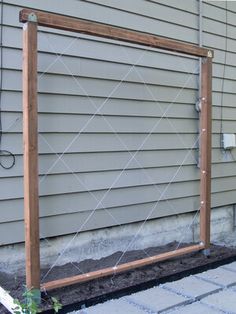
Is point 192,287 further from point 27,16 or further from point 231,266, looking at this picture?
point 27,16

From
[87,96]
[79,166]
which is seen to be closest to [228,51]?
[87,96]

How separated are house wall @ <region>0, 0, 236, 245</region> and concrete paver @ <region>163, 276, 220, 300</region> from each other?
2.34 feet

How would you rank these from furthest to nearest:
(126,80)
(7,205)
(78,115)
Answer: (126,80) → (78,115) → (7,205)

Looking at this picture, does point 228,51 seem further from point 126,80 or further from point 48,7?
point 48,7

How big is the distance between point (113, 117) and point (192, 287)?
4.76 feet

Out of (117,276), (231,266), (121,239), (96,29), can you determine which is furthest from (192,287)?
(96,29)

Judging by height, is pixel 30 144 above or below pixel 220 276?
above

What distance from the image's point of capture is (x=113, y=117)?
3.59 m

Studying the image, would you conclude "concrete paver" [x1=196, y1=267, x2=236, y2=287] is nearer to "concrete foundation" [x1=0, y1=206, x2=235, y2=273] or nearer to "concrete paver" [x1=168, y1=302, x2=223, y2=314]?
"concrete paver" [x1=168, y1=302, x2=223, y2=314]

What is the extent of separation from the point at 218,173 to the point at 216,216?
455 mm

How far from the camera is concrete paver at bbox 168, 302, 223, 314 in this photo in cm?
279

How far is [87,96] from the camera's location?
3.40 m

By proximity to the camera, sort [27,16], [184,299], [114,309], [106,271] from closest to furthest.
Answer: [27,16] < [114,309] < [184,299] < [106,271]

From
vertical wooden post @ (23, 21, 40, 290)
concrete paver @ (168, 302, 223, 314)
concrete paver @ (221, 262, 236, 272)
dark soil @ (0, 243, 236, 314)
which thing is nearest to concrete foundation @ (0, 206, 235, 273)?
dark soil @ (0, 243, 236, 314)
